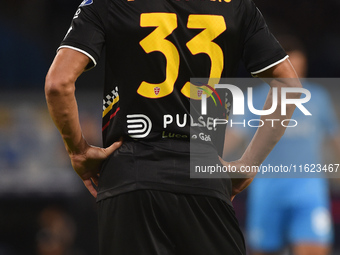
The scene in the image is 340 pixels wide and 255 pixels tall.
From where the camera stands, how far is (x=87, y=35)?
7.61ft

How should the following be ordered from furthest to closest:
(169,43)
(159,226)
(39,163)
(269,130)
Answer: (39,163) < (269,130) < (169,43) < (159,226)

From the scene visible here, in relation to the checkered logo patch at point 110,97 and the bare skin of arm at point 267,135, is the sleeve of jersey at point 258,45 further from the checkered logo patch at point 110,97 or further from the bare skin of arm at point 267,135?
the checkered logo patch at point 110,97

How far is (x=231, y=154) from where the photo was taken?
5.97 m

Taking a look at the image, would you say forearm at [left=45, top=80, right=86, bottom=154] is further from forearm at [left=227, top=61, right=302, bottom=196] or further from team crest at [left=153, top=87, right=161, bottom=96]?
forearm at [left=227, top=61, right=302, bottom=196]

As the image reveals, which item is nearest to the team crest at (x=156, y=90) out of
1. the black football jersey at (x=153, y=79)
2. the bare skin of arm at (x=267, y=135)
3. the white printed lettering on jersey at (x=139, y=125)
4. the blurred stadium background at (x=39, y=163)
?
the black football jersey at (x=153, y=79)

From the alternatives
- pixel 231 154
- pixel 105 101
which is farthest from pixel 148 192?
pixel 231 154

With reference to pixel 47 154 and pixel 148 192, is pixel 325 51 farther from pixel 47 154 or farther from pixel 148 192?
pixel 148 192

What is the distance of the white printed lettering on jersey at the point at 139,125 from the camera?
7.68 feet

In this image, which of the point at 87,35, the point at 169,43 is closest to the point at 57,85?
the point at 87,35

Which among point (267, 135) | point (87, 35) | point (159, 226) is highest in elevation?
point (87, 35)

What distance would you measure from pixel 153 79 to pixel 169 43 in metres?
0.16

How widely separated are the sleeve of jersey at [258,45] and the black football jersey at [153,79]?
161 mm

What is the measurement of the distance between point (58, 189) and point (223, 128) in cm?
458

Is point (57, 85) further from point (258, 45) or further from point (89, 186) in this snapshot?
point (258, 45)
